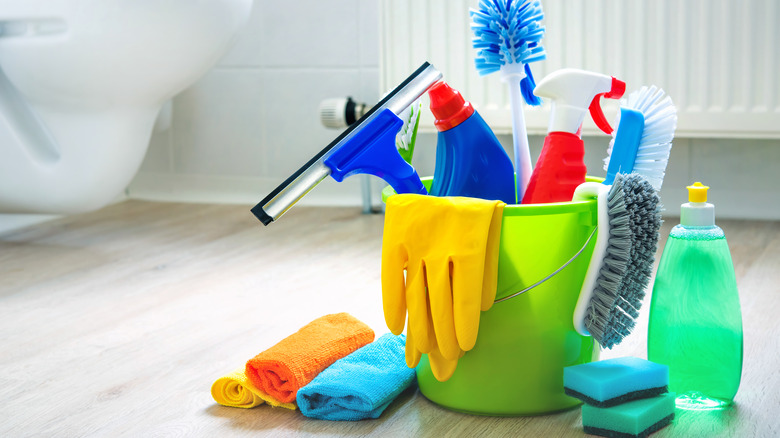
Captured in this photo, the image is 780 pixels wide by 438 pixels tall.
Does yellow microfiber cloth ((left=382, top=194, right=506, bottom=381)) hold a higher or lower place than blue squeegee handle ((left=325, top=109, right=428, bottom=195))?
lower

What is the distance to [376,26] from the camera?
1.77m

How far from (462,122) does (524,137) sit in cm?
10

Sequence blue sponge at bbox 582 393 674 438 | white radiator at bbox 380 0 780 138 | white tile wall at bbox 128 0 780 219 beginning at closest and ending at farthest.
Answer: blue sponge at bbox 582 393 674 438 → white radiator at bbox 380 0 780 138 → white tile wall at bbox 128 0 780 219

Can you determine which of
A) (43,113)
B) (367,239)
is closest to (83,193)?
(43,113)

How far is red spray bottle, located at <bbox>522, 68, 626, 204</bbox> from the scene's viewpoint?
2.39ft

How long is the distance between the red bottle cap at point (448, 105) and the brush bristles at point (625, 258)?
15 centimetres

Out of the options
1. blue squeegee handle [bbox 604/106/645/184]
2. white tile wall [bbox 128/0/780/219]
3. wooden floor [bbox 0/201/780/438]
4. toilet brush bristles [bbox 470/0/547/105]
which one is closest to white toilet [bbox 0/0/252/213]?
wooden floor [bbox 0/201/780/438]

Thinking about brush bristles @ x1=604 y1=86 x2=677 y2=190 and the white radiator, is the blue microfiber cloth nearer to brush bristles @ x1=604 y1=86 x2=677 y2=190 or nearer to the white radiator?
brush bristles @ x1=604 y1=86 x2=677 y2=190

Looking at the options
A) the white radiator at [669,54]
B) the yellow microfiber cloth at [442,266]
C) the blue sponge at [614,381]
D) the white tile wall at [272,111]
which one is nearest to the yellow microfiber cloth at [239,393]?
the yellow microfiber cloth at [442,266]

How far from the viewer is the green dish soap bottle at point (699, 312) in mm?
680

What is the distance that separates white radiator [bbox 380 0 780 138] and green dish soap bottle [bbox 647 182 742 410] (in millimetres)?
819

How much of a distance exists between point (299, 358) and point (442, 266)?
0.18 metres

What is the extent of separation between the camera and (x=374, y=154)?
687mm

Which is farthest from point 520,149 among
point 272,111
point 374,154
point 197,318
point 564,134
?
point 272,111
